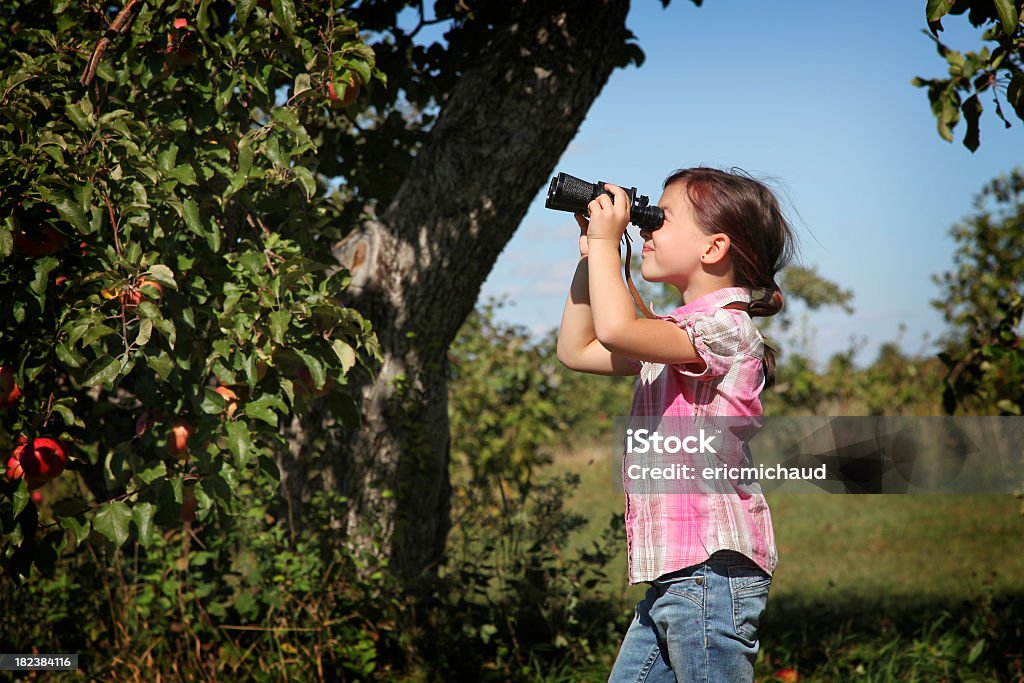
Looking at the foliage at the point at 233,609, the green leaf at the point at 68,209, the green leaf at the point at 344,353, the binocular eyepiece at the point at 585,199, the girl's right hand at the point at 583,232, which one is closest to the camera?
the binocular eyepiece at the point at 585,199

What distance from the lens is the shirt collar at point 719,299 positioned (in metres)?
1.98

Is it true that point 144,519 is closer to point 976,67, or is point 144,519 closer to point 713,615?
point 713,615

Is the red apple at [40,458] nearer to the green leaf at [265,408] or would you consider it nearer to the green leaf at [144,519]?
the green leaf at [144,519]

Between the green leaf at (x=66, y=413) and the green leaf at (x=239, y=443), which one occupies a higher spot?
the green leaf at (x=66, y=413)

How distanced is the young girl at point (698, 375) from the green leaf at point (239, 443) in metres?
0.96

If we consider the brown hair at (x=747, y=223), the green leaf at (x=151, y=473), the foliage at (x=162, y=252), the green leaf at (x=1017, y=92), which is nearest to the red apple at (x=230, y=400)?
the foliage at (x=162, y=252)

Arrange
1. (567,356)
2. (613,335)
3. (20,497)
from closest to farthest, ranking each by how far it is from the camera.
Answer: (613,335) → (567,356) → (20,497)

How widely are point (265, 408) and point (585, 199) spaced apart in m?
1.07

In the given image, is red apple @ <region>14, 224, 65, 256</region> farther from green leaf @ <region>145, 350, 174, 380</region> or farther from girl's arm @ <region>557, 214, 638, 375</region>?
girl's arm @ <region>557, 214, 638, 375</region>

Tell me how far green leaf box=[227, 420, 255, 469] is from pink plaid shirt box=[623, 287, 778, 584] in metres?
1.02

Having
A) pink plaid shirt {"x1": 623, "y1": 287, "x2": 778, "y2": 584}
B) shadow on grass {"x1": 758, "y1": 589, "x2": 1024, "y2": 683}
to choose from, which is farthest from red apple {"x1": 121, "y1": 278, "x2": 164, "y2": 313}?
shadow on grass {"x1": 758, "y1": 589, "x2": 1024, "y2": 683}

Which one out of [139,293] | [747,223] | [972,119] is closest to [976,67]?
[972,119]

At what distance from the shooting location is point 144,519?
2439 mm

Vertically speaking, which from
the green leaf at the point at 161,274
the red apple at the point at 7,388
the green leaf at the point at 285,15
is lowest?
the red apple at the point at 7,388
